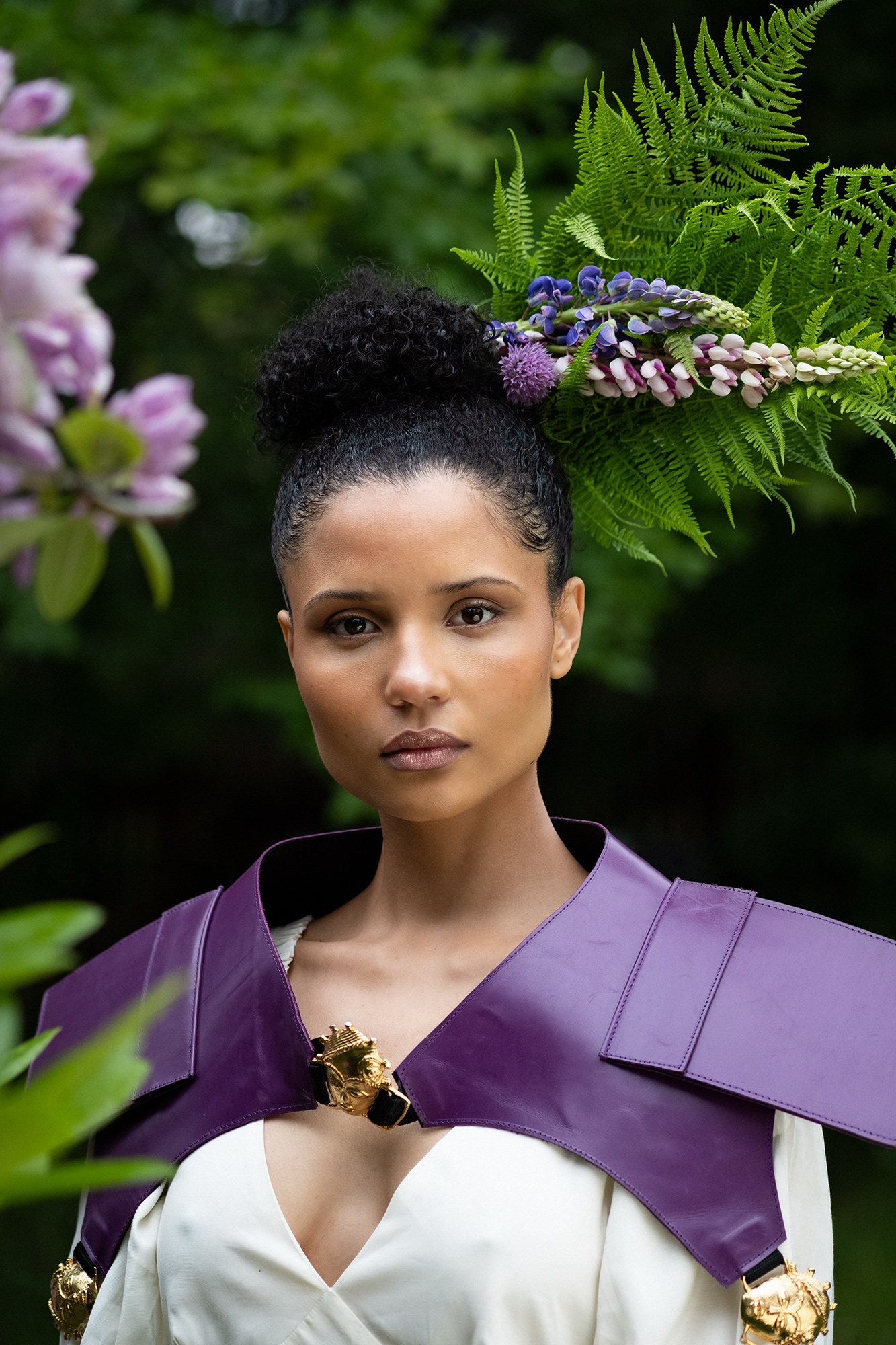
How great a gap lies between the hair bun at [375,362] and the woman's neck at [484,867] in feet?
1.49

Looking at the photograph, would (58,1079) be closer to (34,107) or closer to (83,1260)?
(34,107)

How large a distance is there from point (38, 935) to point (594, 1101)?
83 cm

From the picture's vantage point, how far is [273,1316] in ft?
4.19

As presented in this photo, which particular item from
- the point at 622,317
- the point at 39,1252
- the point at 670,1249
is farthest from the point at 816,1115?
the point at 39,1252

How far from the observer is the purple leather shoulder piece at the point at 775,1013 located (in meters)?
1.26

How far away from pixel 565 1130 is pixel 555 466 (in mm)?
737

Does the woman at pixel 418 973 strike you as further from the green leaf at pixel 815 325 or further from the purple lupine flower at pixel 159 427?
the purple lupine flower at pixel 159 427

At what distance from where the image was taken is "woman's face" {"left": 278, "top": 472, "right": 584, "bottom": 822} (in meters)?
1.32

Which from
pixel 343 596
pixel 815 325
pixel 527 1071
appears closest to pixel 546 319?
pixel 815 325

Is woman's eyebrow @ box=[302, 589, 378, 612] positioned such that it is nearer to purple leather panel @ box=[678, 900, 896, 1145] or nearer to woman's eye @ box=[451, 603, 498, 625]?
woman's eye @ box=[451, 603, 498, 625]

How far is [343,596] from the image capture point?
1350 mm

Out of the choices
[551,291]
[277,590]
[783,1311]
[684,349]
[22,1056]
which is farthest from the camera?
[277,590]

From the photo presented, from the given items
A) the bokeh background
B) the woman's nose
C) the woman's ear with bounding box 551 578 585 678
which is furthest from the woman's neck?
the bokeh background

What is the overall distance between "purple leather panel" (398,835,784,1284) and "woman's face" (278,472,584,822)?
0.66 feet
